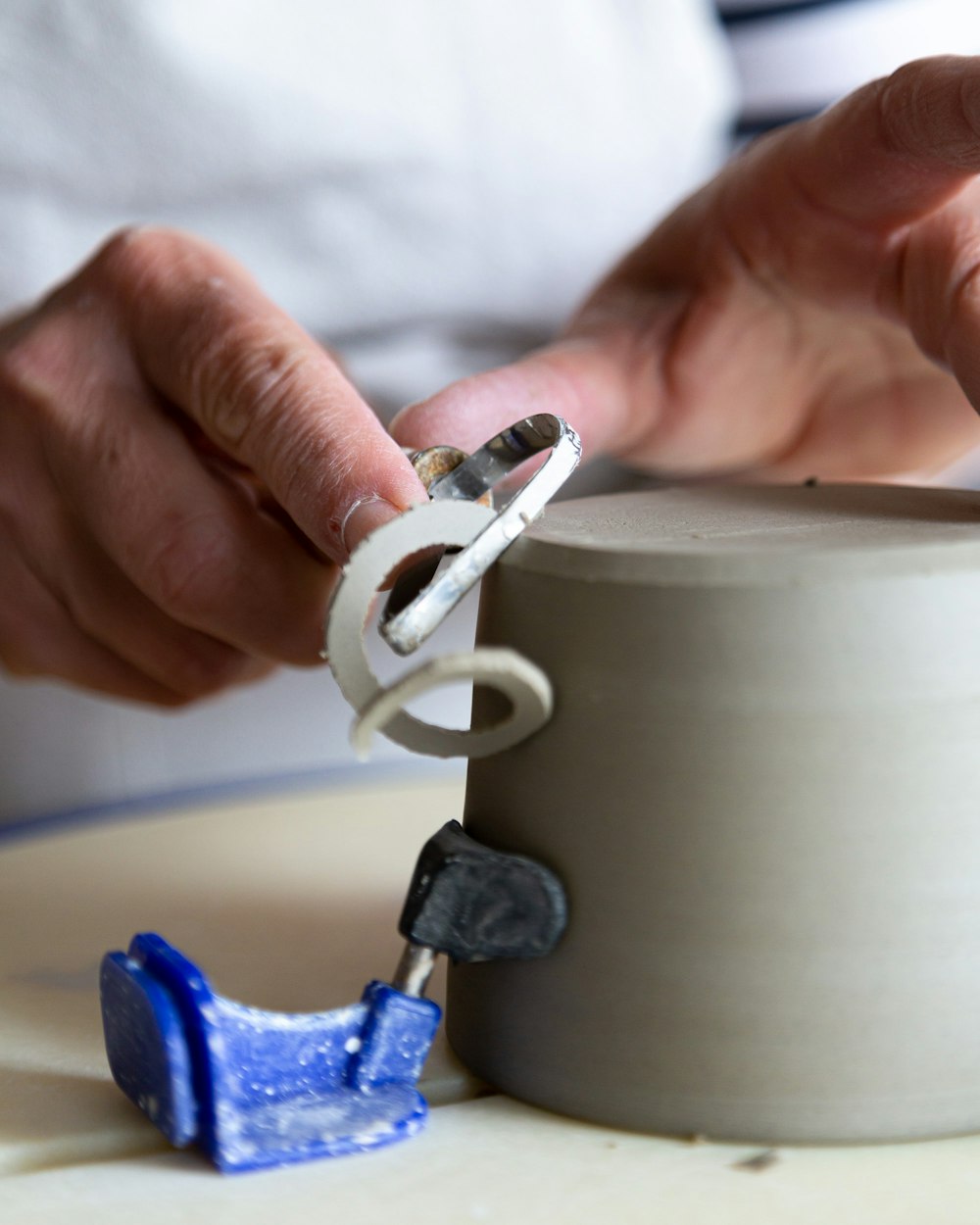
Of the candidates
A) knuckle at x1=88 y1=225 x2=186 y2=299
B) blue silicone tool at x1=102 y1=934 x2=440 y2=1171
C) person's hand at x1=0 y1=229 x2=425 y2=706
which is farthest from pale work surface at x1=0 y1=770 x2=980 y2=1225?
knuckle at x1=88 y1=225 x2=186 y2=299

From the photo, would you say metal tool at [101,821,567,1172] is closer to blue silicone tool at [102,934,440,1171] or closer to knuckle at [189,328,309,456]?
blue silicone tool at [102,934,440,1171]

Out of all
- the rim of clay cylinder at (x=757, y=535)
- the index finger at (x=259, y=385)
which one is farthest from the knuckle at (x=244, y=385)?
the rim of clay cylinder at (x=757, y=535)

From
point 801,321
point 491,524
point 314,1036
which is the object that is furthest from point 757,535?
point 801,321

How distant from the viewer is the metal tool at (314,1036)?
0.36m

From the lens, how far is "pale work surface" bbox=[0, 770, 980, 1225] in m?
0.34

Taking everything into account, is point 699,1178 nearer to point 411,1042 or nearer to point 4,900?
point 411,1042

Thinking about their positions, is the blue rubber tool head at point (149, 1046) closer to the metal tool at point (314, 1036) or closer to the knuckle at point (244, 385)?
the metal tool at point (314, 1036)

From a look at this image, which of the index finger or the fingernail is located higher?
the index finger

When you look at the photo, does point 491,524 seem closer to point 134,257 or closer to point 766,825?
point 766,825

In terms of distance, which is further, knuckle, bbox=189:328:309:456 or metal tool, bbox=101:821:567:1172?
knuckle, bbox=189:328:309:456

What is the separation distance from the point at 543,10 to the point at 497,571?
0.54m

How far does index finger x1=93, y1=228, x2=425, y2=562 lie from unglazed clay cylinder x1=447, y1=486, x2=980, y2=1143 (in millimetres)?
78

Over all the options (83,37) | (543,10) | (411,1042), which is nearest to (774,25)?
(543,10)

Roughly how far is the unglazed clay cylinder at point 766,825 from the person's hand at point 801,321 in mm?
164
